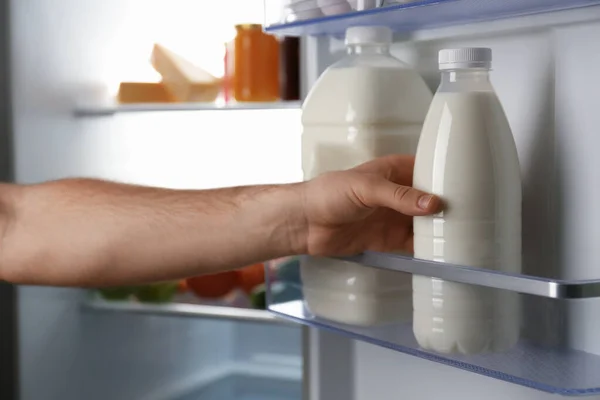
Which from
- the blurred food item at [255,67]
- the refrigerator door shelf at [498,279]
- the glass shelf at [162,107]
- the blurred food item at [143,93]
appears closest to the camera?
the refrigerator door shelf at [498,279]

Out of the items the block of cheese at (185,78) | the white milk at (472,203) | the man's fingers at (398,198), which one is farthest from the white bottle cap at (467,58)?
the block of cheese at (185,78)

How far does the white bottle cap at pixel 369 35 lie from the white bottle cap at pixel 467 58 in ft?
0.49

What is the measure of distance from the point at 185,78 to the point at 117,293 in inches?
20.9

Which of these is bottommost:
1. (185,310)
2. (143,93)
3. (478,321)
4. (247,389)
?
(247,389)

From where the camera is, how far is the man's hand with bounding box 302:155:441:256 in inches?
30.5

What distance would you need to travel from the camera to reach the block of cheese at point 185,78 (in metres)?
1.73

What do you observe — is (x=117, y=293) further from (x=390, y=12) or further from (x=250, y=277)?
(x=390, y=12)

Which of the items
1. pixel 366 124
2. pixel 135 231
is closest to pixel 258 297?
pixel 135 231

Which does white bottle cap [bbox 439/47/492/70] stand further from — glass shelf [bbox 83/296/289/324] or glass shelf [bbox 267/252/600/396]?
glass shelf [bbox 83/296/289/324]

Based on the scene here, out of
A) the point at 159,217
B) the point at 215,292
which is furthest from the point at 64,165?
the point at 159,217

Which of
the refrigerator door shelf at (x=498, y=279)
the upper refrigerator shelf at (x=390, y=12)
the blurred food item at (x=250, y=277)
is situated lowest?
the blurred food item at (x=250, y=277)

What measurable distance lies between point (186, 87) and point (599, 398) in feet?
3.80

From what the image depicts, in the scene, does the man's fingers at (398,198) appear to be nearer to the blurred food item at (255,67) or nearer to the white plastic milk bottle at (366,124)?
the white plastic milk bottle at (366,124)

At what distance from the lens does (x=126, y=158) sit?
184 centimetres
